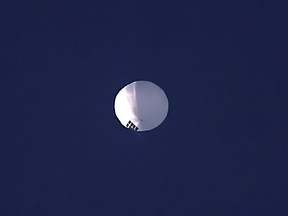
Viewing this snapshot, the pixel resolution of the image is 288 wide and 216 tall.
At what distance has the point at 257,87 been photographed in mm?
2336

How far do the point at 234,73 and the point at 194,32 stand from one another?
0.25 m

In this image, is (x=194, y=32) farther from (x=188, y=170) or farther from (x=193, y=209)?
(x=193, y=209)

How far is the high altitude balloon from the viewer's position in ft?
7.45

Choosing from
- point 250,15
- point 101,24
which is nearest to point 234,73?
point 250,15

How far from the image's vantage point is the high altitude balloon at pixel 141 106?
89.4 inches

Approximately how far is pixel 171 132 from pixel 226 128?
0.77 feet

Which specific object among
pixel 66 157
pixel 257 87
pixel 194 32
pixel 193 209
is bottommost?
pixel 193 209

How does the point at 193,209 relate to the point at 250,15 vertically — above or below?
below

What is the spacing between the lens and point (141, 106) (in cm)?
227

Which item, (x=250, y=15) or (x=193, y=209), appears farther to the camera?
(x=250, y=15)

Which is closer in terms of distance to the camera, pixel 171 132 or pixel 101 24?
pixel 171 132

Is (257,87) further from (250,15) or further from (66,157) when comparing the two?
(66,157)

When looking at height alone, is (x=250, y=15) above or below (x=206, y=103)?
above

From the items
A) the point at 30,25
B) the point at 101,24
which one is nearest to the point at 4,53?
the point at 30,25
